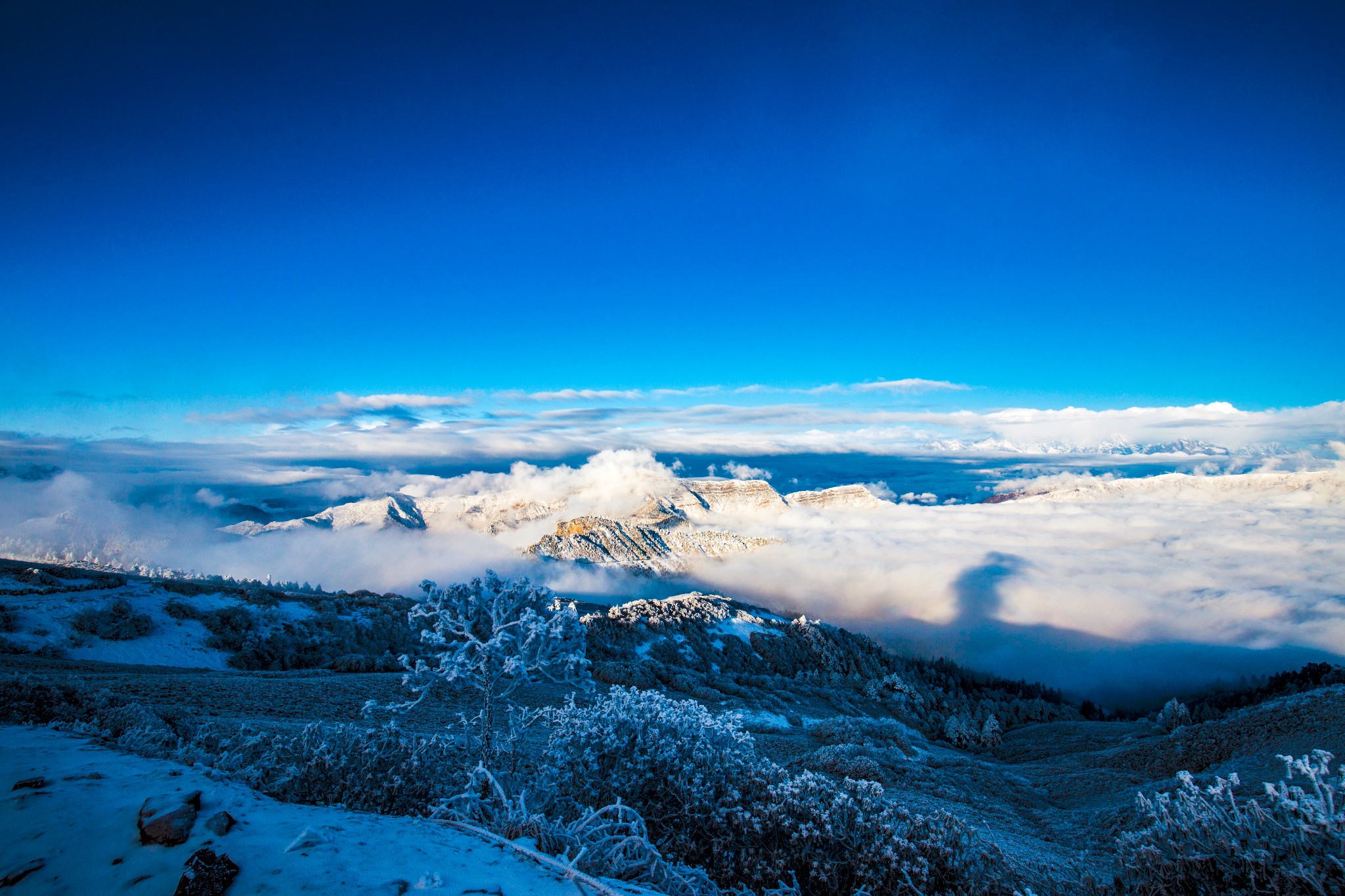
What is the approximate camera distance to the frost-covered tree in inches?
302

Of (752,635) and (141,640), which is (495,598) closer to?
(141,640)

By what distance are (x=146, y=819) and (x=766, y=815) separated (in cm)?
574

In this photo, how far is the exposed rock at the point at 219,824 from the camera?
3.66 meters

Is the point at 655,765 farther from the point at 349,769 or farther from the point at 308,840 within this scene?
the point at 308,840

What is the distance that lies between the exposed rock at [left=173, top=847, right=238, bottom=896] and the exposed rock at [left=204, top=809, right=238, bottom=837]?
49cm

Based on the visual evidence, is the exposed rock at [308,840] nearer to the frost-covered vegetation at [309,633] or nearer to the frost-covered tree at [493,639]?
the frost-covered tree at [493,639]

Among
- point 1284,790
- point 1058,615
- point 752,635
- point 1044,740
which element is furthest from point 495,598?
point 1058,615

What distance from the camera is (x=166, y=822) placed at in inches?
138

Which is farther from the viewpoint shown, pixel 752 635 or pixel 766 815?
pixel 752 635

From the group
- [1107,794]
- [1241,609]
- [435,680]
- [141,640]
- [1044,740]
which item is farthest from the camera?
[1241,609]

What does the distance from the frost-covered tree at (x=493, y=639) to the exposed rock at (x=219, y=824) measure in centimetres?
345

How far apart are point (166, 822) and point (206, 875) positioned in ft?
2.88

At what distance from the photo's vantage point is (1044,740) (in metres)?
30.5

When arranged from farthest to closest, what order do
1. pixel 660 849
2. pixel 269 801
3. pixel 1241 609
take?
pixel 1241 609 < pixel 660 849 < pixel 269 801
